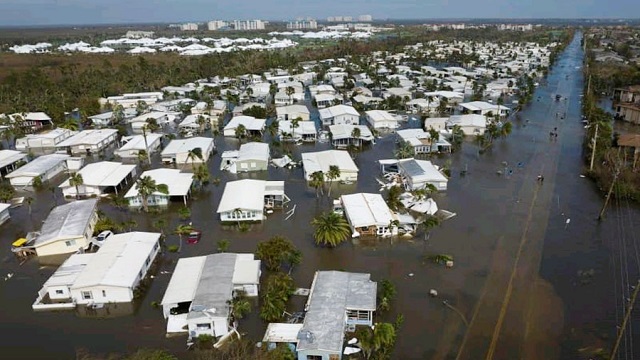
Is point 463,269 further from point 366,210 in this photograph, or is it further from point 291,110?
point 291,110

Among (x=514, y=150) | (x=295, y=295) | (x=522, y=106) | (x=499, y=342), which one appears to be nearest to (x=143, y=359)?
(x=295, y=295)

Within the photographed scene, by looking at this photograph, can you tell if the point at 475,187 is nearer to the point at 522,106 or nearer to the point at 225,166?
the point at 225,166

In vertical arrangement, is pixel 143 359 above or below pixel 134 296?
above

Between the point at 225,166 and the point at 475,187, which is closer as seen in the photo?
the point at 475,187

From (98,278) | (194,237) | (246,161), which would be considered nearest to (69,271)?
(98,278)

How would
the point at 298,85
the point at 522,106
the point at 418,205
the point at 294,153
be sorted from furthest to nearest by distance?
the point at 298,85 < the point at 522,106 < the point at 294,153 < the point at 418,205

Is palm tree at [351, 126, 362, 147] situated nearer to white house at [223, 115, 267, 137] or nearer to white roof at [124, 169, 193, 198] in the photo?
white house at [223, 115, 267, 137]

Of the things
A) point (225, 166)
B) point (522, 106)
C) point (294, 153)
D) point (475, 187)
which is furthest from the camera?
point (522, 106)
